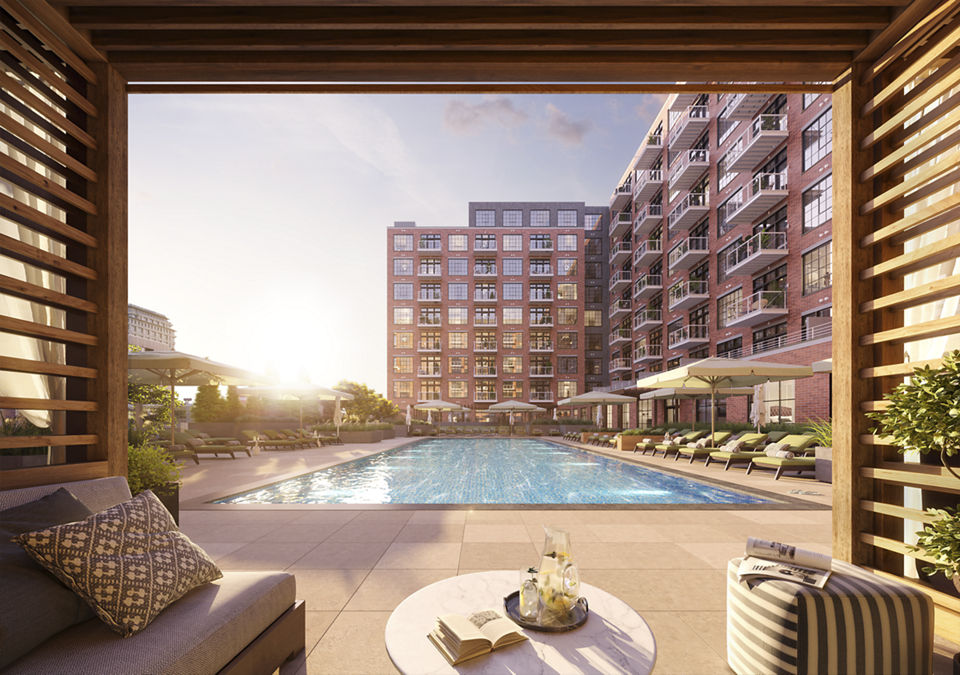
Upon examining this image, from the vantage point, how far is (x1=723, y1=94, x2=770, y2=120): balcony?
72.1 feet

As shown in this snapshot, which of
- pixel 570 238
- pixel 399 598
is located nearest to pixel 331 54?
pixel 399 598

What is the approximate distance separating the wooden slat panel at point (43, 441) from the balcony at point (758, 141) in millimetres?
25345

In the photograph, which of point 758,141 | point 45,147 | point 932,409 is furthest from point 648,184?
point 45,147

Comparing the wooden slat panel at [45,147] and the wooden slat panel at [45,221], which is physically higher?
the wooden slat panel at [45,147]

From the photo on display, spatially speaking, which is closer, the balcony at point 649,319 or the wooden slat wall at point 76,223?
the wooden slat wall at point 76,223

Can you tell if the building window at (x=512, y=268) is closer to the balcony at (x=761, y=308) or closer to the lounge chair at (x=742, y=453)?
the balcony at (x=761, y=308)

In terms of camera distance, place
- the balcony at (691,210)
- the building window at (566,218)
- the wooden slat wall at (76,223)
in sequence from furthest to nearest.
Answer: the building window at (566,218) → the balcony at (691,210) → the wooden slat wall at (76,223)

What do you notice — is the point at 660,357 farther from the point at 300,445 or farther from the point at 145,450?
the point at 145,450

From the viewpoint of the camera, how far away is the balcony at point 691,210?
2679cm

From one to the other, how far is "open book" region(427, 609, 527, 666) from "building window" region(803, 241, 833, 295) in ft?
66.8

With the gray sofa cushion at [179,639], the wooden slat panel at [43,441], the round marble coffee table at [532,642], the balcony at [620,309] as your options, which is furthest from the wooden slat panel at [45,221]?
the balcony at [620,309]

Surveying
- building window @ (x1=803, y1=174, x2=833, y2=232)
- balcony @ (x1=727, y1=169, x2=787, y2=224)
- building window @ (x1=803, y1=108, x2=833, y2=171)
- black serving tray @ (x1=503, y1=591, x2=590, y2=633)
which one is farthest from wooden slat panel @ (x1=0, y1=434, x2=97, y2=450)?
balcony @ (x1=727, y1=169, x2=787, y2=224)

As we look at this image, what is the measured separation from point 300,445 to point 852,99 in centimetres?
1825

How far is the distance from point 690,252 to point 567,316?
1781cm
